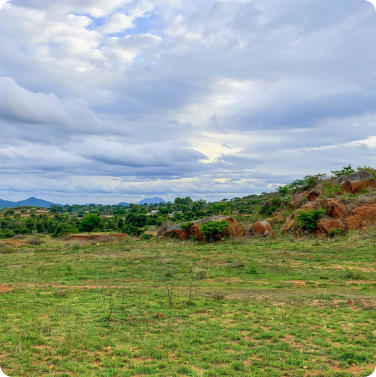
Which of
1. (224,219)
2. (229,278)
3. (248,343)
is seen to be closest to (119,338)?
(248,343)

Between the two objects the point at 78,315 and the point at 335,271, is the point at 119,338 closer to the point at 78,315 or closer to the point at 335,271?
the point at 78,315

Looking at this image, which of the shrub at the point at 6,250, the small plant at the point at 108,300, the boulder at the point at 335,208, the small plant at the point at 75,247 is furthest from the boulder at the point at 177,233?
the small plant at the point at 108,300

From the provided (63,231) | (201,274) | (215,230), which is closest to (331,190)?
(215,230)

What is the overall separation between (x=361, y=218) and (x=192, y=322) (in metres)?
26.4

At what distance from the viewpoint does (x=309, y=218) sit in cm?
3005

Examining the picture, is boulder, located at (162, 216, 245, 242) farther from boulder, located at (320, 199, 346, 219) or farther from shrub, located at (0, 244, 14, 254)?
shrub, located at (0, 244, 14, 254)

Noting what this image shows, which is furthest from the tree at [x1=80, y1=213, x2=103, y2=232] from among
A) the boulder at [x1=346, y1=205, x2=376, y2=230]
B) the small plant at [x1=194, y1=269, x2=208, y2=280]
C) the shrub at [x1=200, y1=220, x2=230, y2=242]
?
the small plant at [x1=194, y1=269, x2=208, y2=280]

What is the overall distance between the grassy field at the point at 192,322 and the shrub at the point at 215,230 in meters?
14.1

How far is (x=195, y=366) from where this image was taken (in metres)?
5.90

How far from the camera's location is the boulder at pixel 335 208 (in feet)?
101

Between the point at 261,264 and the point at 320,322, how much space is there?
9445 mm

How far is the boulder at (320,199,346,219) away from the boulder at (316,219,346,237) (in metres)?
1.60

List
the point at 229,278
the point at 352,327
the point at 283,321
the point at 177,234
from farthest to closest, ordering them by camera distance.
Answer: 1. the point at 177,234
2. the point at 229,278
3. the point at 283,321
4. the point at 352,327

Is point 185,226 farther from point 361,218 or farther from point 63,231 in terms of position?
point 63,231
